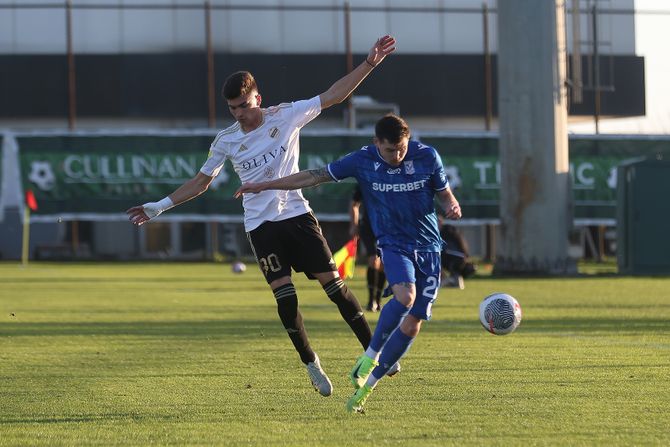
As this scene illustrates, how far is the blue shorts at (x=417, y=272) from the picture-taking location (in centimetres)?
829

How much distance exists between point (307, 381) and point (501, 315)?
7.86 ft

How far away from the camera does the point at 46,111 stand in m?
41.9

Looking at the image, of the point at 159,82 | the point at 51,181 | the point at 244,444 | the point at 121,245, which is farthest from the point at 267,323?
the point at 159,82

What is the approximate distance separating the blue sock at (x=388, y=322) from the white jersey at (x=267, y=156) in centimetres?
121

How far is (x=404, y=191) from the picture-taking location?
27.4ft

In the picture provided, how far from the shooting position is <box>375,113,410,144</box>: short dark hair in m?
8.10

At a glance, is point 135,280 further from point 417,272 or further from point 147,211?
point 417,272

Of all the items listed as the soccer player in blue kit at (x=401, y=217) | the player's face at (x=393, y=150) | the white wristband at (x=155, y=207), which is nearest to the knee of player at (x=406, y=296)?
the soccer player in blue kit at (x=401, y=217)

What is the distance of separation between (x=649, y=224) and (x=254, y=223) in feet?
62.6

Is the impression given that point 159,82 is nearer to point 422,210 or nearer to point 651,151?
point 651,151

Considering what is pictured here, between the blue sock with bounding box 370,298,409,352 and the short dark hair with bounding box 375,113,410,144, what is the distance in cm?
99

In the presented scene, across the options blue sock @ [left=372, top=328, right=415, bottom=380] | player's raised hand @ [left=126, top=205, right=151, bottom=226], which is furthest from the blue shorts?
player's raised hand @ [left=126, top=205, right=151, bottom=226]

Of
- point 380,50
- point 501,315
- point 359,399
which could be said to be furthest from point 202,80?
point 359,399

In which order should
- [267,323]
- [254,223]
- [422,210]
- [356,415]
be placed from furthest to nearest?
1. [267,323]
2. [254,223]
3. [422,210]
4. [356,415]
